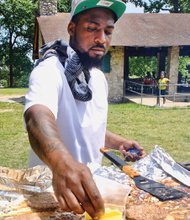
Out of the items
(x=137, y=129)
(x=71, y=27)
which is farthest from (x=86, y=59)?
(x=137, y=129)

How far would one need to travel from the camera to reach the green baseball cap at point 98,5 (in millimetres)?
1648

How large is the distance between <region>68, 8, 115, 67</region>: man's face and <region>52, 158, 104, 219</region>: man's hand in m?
0.80

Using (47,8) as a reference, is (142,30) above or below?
below

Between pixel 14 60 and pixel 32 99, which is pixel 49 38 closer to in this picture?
pixel 14 60

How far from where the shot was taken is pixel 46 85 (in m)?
1.55

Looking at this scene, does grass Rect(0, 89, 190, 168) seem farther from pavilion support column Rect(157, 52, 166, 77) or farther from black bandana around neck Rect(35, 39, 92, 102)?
pavilion support column Rect(157, 52, 166, 77)

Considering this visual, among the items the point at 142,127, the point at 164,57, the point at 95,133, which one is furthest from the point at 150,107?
the point at 95,133

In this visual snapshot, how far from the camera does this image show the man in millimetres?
1219

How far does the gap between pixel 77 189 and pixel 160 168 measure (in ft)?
3.06

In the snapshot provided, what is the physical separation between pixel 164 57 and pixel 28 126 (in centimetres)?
1946

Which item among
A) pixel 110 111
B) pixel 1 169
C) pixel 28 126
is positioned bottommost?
pixel 110 111

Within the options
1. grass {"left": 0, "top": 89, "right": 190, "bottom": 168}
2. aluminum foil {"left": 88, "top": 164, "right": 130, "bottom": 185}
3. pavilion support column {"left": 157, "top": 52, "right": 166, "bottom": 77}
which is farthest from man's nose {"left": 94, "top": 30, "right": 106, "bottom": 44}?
pavilion support column {"left": 157, "top": 52, "right": 166, "bottom": 77}

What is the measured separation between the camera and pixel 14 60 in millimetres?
28875

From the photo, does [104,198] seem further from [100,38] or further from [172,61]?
[172,61]
